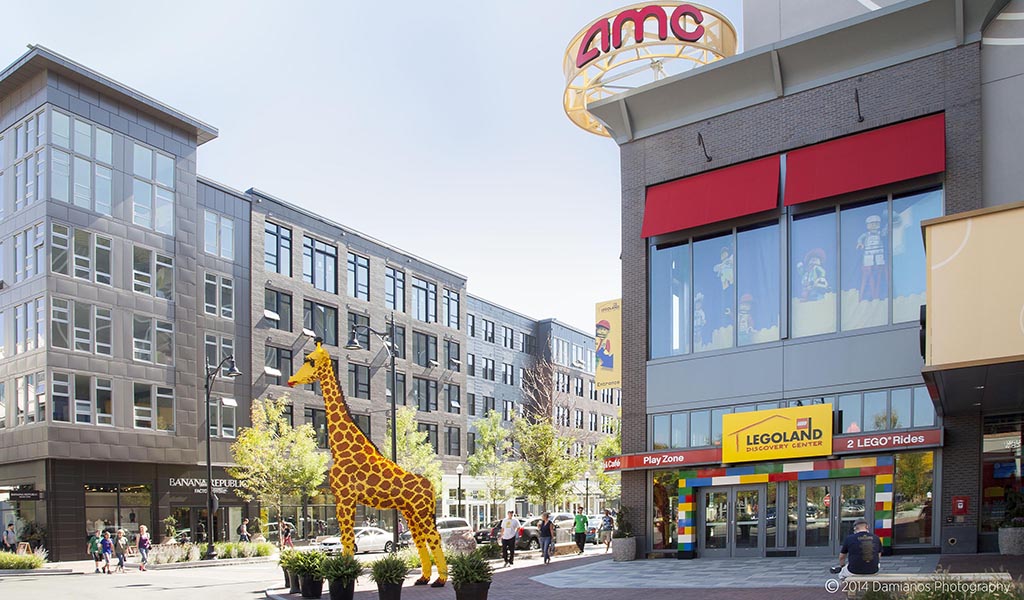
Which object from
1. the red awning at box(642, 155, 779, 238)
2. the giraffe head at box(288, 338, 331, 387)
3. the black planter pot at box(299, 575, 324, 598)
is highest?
the red awning at box(642, 155, 779, 238)

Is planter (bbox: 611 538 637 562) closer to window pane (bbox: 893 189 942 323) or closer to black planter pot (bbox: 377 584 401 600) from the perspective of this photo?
window pane (bbox: 893 189 942 323)

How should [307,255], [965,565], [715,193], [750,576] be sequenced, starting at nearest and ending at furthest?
[965,565]
[750,576]
[715,193]
[307,255]

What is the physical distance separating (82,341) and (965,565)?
1515 inches

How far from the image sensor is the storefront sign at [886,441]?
1003 inches

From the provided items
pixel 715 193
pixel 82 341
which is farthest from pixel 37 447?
pixel 715 193

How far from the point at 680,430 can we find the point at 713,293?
4.50m

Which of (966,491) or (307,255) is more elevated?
(307,255)

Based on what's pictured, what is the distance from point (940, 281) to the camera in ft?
58.3

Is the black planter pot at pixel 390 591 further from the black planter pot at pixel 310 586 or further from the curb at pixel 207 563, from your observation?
the curb at pixel 207 563

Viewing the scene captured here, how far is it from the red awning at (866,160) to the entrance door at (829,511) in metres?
8.27

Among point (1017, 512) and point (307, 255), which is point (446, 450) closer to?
point (307, 255)

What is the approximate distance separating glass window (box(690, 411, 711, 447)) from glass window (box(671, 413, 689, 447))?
8.5 inches

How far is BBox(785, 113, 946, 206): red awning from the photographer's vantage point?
86.5 feet

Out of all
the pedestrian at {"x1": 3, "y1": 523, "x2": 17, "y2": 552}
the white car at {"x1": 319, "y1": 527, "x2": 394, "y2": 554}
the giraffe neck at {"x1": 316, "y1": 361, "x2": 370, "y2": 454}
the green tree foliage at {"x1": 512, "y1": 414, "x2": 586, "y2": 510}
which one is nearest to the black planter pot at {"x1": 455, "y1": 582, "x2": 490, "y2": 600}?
the giraffe neck at {"x1": 316, "y1": 361, "x2": 370, "y2": 454}
